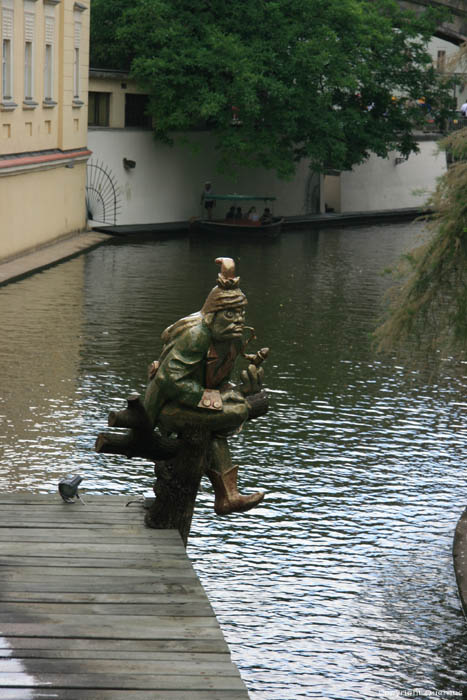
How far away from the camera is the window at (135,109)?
42312mm

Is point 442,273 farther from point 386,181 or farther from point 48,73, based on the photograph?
point 386,181

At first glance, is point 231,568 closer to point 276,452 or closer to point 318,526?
point 318,526

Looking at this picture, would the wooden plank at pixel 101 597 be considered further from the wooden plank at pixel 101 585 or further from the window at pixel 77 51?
the window at pixel 77 51

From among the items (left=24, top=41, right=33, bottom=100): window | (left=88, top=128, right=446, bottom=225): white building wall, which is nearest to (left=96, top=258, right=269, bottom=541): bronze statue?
(left=24, top=41, right=33, bottom=100): window

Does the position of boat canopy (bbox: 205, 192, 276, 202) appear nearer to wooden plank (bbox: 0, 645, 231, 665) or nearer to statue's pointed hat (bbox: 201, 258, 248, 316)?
statue's pointed hat (bbox: 201, 258, 248, 316)

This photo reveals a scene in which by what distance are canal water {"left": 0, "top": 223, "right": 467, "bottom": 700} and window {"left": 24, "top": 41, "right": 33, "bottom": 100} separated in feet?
26.9

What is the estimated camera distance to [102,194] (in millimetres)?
40312

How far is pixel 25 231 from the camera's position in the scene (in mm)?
30719

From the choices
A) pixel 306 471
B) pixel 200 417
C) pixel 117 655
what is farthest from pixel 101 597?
pixel 306 471

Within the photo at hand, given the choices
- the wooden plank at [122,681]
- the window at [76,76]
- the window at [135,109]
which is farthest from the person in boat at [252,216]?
the wooden plank at [122,681]

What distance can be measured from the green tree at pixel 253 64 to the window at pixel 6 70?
8803 millimetres

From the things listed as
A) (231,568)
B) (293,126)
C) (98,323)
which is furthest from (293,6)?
(231,568)

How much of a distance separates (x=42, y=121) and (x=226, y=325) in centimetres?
2655

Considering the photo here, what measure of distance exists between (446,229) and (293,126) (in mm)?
29195
